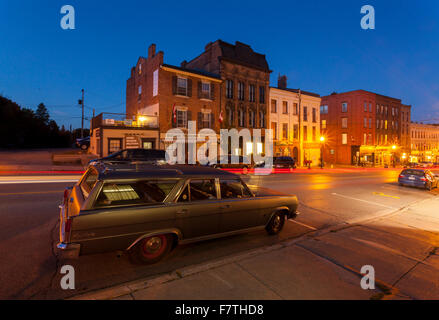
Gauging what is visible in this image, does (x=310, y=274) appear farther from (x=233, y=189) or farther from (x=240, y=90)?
(x=240, y=90)

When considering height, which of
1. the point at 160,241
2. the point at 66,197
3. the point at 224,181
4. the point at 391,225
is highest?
the point at 224,181

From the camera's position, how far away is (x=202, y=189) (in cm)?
471

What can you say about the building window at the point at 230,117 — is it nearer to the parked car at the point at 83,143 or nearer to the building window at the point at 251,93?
the building window at the point at 251,93

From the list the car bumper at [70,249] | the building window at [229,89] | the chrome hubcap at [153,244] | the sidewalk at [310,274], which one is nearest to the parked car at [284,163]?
the building window at [229,89]

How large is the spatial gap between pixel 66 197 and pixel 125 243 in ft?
6.76

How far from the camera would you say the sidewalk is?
3.31 m

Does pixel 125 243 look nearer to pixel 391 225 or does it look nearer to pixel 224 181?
pixel 224 181

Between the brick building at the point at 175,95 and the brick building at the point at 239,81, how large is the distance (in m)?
1.58

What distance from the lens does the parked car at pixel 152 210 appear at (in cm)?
356

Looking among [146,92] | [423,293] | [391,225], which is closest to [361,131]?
[146,92]

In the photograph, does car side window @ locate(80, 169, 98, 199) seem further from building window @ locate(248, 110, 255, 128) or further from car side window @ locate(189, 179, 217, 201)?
building window @ locate(248, 110, 255, 128)

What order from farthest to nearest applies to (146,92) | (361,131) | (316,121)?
(361,131), (316,121), (146,92)

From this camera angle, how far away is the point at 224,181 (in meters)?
4.97

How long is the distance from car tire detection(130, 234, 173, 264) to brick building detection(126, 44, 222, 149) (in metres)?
22.0
